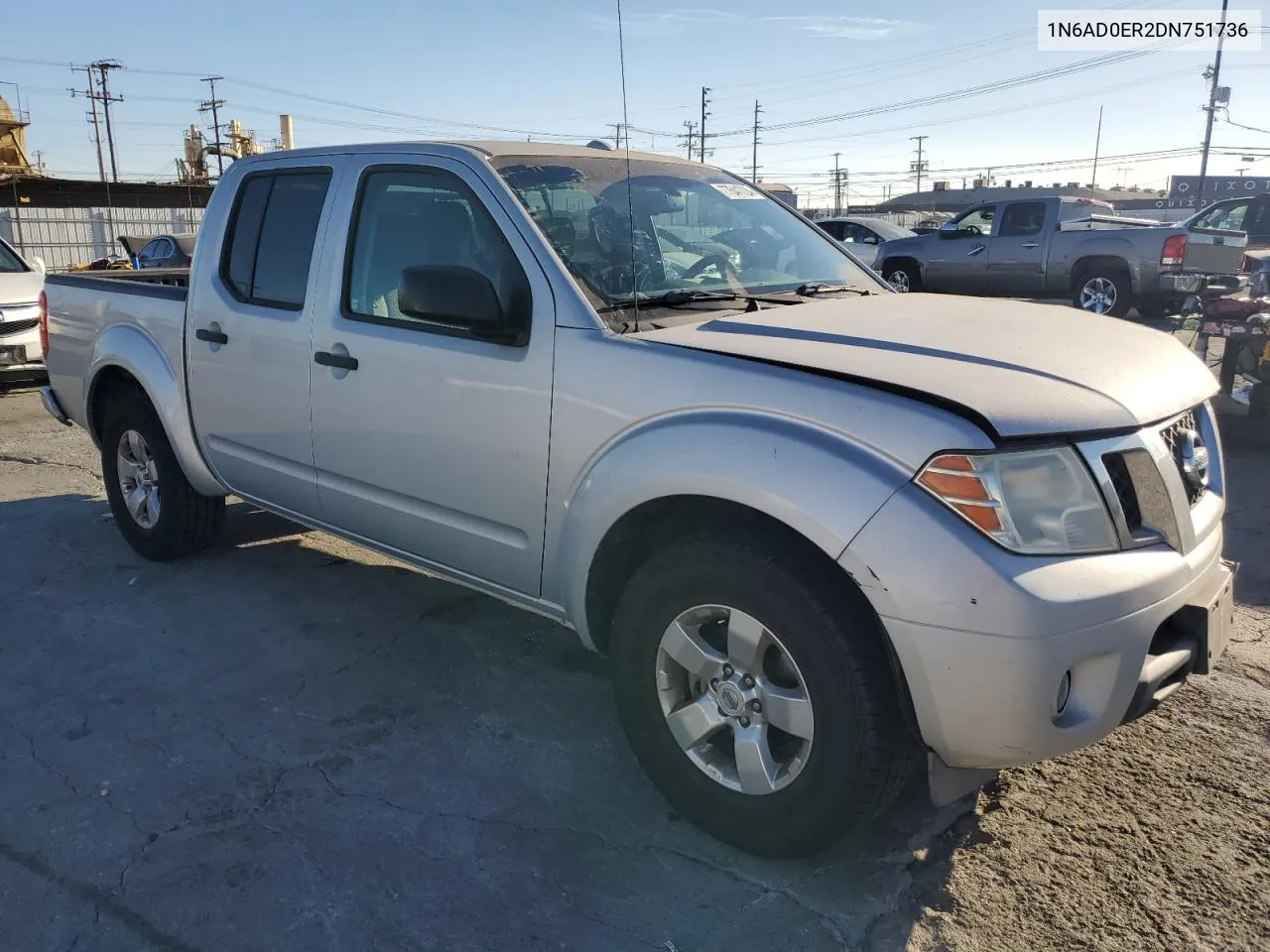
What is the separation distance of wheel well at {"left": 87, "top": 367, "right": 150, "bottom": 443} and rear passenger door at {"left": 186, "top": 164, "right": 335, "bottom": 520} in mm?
723

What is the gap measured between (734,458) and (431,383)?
125cm

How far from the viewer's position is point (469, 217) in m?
3.36

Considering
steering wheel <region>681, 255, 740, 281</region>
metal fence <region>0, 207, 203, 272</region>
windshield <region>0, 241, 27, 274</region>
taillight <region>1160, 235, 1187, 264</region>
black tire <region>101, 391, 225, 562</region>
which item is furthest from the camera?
metal fence <region>0, 207, 203, 272</region>

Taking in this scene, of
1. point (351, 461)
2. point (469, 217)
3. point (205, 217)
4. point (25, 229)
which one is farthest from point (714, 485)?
point (25, 229)

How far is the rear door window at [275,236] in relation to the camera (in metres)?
3.92

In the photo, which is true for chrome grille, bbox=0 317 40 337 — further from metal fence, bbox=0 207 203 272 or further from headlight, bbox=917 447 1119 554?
metal fence, bbox=0 207 203 272

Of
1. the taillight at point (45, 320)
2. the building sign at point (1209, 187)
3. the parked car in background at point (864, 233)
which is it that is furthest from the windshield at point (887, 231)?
the building sign at point (1209, 187)

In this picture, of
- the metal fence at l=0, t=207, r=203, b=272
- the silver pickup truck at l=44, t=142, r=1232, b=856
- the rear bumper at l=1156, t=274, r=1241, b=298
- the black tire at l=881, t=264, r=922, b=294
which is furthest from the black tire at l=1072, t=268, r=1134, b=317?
the metal fence at l=0, t=207, r=203, b=272

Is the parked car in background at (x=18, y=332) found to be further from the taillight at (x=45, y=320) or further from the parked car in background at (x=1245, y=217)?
the parked car in background at (x=1245, y=217)

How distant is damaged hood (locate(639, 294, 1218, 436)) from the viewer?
2355 mm

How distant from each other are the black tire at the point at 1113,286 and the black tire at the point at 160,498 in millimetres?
12133

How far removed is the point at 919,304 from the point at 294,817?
8.36ft

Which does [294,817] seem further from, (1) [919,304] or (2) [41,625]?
(1) [919,304]

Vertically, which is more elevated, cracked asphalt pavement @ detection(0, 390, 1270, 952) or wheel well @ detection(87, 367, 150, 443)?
wheel well @ detection(87, 367, 150, 443)
